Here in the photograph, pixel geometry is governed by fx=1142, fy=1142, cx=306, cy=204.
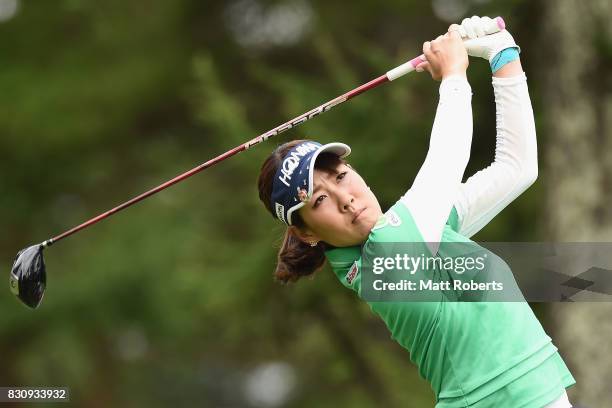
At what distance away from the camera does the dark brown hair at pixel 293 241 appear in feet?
10.1

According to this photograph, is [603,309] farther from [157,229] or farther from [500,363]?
[157,229]

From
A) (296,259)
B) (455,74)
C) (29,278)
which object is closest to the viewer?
(455,74)

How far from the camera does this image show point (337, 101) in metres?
3.33

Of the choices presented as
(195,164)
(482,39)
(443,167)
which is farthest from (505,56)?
(195,164)

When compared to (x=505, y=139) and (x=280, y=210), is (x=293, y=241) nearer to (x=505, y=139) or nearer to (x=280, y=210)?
(x=280, y=210)

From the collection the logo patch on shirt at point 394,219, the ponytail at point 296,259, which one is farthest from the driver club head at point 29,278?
the logo patch on shirt at point 394,219

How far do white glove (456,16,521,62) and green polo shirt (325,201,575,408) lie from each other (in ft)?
1.61

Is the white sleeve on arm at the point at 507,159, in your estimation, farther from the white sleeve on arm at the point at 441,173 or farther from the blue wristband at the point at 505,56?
the white sleeve on arm at the point at 441,173

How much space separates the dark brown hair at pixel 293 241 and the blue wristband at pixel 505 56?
19.3 inches

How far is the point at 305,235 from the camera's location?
10.3ft

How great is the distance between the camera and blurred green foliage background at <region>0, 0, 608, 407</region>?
6.71 metres

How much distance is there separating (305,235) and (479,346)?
1.98 ft

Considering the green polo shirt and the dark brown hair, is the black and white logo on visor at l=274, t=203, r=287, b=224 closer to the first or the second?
the dark brown hair

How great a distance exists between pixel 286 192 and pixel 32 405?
864 cm
